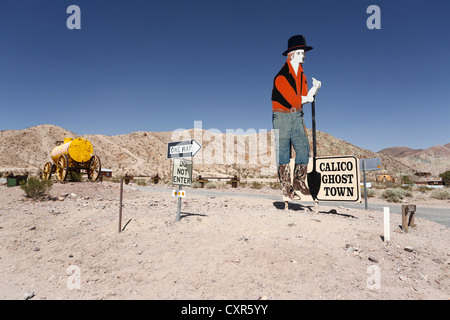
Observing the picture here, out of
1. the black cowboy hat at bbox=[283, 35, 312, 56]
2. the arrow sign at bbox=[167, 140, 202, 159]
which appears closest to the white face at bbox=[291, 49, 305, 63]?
the black cowboy hat at bbox=[283, 35, 312, 56]

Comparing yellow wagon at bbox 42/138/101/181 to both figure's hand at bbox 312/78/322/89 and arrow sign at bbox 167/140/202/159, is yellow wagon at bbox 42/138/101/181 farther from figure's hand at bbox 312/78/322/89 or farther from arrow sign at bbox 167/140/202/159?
figure's hand at bbox 312/78/322/89

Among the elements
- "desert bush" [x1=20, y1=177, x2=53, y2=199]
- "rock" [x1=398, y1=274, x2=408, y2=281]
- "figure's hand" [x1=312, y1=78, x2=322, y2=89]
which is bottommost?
"rock" [x1=398, y1=274, x2=408, y2=281]

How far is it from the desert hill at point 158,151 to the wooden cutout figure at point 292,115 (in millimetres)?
43421

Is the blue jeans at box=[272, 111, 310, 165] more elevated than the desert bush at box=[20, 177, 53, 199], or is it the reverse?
the blue jeans at box=[272, 111, 310, 165]

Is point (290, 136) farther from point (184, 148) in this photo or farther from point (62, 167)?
point (62, 167)

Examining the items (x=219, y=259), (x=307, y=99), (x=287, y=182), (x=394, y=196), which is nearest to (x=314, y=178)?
(x=287, y=182)

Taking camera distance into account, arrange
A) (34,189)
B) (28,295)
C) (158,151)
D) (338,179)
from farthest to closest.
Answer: (158,151), (34,189), (338,179), (28,295)

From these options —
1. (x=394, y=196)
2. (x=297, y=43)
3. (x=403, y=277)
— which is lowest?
(x=403, y=277)

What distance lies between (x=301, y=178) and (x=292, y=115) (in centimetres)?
232

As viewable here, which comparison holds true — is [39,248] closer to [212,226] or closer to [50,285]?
[50,285]

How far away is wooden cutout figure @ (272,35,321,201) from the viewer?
9.30m

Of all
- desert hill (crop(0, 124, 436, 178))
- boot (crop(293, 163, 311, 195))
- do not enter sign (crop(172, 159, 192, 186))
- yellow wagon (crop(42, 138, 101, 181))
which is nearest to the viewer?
do not enter sign (crop(172, 159, 192, 186))

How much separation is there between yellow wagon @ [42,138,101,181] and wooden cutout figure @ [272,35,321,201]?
1389 cm

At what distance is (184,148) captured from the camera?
6836 mm
